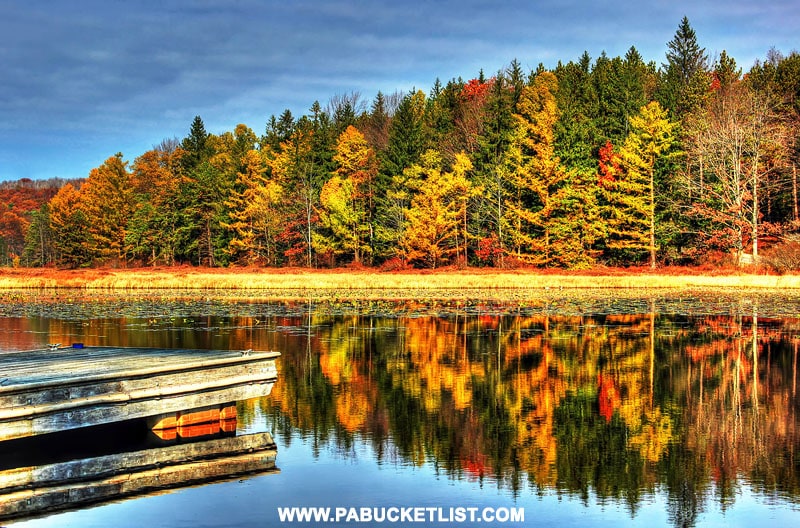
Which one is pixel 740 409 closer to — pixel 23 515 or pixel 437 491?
pixel 437 491

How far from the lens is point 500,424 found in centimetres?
1414

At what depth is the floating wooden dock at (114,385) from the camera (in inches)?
431

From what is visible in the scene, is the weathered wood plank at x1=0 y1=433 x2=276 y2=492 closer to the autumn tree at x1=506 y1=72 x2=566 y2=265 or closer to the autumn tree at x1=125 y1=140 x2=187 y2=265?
the autumn tree at x1=506 y1=72 x2=566 y2=265

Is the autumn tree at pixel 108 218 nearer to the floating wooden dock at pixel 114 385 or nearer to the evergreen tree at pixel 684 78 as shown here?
the evergreen tree at pixel 684 78

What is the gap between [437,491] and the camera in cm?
1052

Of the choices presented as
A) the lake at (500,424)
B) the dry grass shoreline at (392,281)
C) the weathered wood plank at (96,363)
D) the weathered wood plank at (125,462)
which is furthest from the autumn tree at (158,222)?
the weathered wood plank at (125,462)

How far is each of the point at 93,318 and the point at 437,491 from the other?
88.7ft

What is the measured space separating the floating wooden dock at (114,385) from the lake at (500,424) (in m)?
0.99

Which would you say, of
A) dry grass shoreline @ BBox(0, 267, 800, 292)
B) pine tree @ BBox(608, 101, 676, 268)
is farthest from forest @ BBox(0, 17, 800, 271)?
dry grass shoreline @ BBox(0, 267, 800, 292)

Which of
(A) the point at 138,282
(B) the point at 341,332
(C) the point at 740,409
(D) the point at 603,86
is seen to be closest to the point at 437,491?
(C) the point at 740,409

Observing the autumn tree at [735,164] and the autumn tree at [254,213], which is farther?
the autumn tree at [254,213]

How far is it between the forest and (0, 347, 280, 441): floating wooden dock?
53.6 meters

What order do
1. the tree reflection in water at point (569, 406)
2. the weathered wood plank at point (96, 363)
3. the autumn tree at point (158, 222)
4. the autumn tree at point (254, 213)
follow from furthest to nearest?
the autumn tree at point (158, 222), the autumn tree at point (254, 213), the weathered wood plank at point (96, 363), the tree reflection in water at point (569, 406)

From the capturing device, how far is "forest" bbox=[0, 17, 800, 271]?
222 feet
